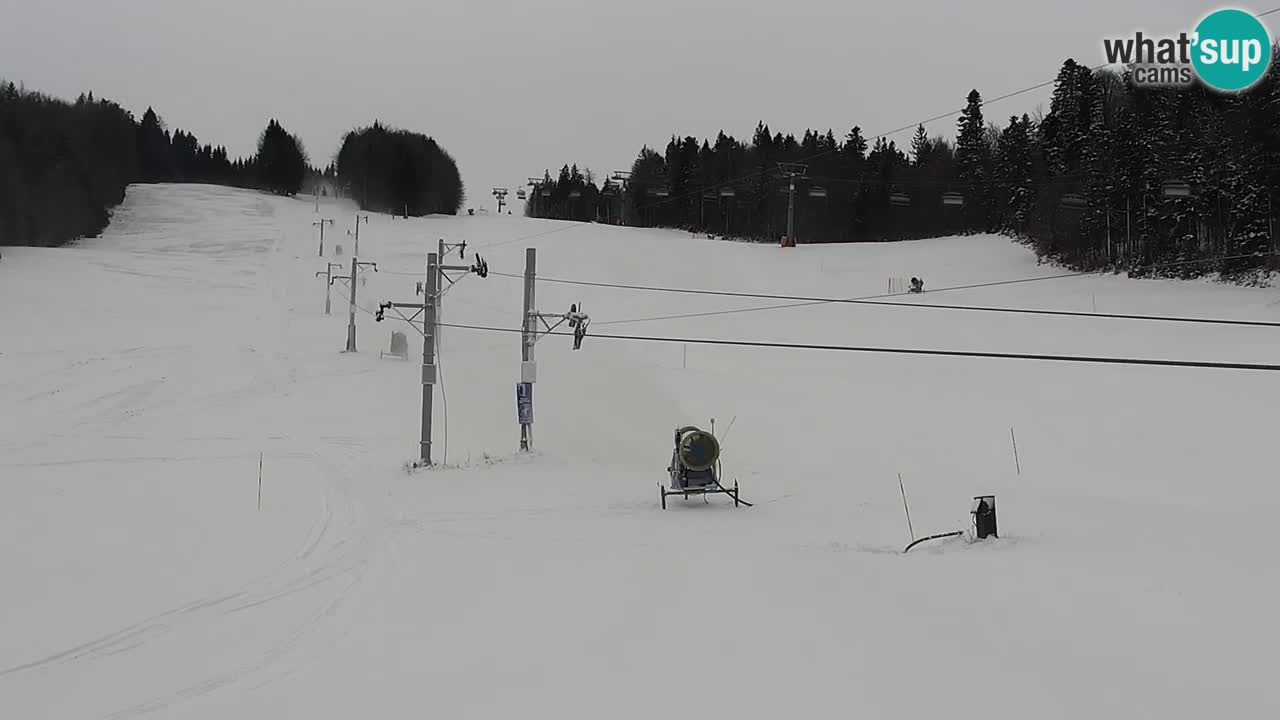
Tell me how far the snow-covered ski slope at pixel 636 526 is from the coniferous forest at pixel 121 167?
3008 cm

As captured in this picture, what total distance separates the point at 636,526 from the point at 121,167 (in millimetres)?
114959

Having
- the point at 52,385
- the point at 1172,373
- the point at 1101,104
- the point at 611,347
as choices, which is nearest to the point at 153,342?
the point at 52,385

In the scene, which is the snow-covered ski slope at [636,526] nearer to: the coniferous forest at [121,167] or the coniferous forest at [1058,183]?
the coniferous forest at [1058,183]

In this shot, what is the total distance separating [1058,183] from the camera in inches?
2511

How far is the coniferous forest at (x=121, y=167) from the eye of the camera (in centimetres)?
7169

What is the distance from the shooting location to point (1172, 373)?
1303 inches

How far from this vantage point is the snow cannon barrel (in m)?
17.2

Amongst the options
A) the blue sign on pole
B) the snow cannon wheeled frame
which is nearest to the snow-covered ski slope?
the snow cannon wheeled frame

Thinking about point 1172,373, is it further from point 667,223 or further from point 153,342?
point 667,223

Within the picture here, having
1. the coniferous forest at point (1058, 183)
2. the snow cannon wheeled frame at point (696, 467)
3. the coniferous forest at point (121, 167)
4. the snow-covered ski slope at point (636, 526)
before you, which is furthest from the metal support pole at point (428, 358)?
the coniferous forest at point (121, 167)

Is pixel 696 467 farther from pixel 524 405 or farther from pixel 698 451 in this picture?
pixel 524 405

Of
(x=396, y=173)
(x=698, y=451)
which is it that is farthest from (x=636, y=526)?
(x=396, y=173)

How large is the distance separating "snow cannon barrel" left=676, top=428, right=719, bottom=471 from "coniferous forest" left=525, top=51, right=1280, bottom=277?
38.4 feet

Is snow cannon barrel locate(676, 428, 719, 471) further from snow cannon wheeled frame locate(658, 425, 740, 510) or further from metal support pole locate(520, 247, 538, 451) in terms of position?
metal support pole locate(520, 247, 538, 451)
